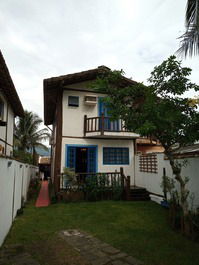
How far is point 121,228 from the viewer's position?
A: 4.91m

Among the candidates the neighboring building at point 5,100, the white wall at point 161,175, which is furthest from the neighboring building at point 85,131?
the neighboring building at point 5,100

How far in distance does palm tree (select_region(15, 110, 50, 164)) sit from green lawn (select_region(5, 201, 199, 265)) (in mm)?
15016

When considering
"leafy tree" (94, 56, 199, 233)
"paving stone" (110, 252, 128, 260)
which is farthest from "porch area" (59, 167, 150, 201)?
"paving stone" (110, 252, 128, 260)

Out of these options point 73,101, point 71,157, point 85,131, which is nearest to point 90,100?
point 73,101

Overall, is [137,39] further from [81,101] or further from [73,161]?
[73,161]

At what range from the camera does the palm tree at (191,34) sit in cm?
498

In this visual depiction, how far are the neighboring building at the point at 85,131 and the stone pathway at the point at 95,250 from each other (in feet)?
17.1

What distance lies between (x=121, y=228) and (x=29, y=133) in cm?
1909

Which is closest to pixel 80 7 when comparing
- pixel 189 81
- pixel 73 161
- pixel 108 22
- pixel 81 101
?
pixel 108 22

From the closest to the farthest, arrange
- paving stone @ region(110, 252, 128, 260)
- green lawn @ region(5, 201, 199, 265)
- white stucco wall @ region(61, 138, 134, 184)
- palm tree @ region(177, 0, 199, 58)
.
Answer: paving stone @ region(110, 252, 128, 260) → green lawn @ region(5, 201, 199, 265) → palm tree @ region(177, 0, 199, 58) → white stucco wall @ region(61, 138, 134, 184)

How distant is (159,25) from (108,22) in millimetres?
2136

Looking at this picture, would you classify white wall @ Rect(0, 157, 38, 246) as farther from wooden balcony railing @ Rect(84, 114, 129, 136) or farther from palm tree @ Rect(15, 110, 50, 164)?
palm tree @ Rect(15, 110, 50, 164)

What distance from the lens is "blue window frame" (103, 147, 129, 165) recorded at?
10.4 m

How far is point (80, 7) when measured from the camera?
7.22 metres
